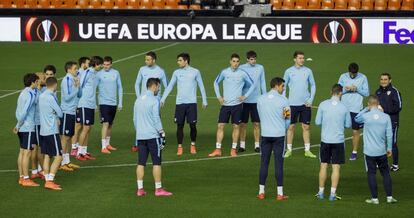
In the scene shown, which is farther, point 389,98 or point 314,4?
point 314,4

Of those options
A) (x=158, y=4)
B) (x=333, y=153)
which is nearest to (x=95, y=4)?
(x=158, y=4)

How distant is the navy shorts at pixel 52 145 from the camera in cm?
1736

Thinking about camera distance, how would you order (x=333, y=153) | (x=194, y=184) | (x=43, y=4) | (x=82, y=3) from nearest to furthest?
(x=333, y=153) < (x=194, y=184) < (x=82, y=3) < (x=43, y=4)

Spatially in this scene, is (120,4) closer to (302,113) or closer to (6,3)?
(6,3)

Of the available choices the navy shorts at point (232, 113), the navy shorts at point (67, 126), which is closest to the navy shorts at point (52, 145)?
the navy shorts at point (67, 126)

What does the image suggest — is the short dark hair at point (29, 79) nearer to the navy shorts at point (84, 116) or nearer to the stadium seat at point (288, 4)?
the navy shorts at point (84, 116)

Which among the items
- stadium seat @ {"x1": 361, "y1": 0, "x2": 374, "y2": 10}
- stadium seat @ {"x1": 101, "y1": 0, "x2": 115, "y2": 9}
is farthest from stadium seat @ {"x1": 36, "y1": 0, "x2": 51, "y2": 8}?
stadium seat @ {"x1": 361, "y1": 0, "x2": 374, "y2": 10}

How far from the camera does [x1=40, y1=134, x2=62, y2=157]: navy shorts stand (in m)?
17.4

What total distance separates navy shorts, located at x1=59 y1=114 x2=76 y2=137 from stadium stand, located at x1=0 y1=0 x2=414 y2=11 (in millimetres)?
27024

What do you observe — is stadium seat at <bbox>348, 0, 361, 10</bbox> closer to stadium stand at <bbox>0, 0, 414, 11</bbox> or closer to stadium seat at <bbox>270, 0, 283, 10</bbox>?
stadium stand at <bbox>0, 0, 414, 11</bbox>

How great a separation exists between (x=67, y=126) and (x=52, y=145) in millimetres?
1854

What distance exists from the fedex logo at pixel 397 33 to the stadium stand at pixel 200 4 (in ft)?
8.35

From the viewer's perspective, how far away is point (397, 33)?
142 feet

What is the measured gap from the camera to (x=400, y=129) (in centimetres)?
2434
